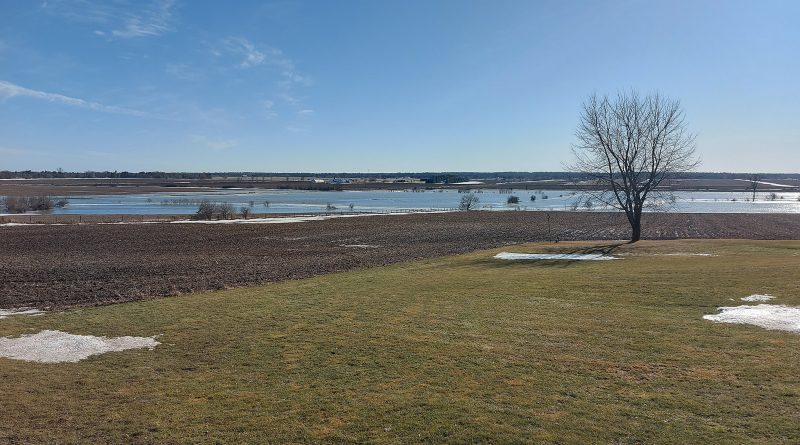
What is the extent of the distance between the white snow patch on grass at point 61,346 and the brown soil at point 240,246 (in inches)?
206

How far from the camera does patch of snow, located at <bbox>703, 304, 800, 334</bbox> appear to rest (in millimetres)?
12250

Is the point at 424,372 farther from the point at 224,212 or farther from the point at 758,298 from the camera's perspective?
the point at 224,212

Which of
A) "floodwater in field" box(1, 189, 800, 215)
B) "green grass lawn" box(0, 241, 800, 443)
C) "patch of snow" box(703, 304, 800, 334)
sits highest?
"patch of snow" box(703, 304, 800, 334)

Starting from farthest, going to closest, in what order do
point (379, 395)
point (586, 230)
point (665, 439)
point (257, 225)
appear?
point (257, 225)
point (586, 230)
point (379, 395)
point (665, 439)

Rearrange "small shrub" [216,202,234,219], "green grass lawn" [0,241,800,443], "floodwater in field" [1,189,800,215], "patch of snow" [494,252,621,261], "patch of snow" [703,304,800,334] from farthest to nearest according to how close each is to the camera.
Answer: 1. "floodwater in field" [1,189,800,215]
2. "small shrub" [216,202,234,219]
3. "patch of snow" [494,252,621,261]
4. "patch of snow" [703,304,800,334]
5. "green grass lawn" [0,241,800,443]

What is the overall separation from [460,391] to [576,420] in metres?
1.82

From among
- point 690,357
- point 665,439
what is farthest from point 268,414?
point 690,357

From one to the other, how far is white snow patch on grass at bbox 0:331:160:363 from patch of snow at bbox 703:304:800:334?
12.9 metres

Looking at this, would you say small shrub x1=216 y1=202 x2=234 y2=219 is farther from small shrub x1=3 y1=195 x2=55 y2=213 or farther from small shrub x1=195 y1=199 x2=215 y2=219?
small shrub x1=3 y1=195 x2=55 y2=213

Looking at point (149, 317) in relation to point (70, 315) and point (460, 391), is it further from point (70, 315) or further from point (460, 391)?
point (460, 391)

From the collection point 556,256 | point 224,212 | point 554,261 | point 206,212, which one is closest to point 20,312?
point 554,261

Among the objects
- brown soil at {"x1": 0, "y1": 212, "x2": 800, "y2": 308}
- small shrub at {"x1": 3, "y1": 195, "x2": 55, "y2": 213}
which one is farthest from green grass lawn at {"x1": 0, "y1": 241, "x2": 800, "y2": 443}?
small shrub at {"x1": 3, "y1": 195, "x2": 55, "y2": 213}

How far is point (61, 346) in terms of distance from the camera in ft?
38.1

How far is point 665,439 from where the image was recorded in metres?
6.69
